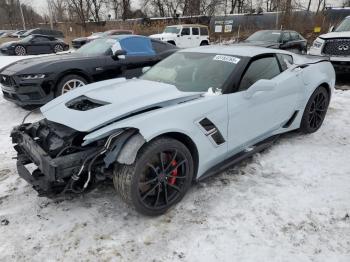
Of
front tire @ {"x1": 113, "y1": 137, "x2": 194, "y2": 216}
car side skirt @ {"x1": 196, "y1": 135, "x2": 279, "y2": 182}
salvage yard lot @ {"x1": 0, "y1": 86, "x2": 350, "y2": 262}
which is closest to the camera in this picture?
salvage yard lot @ {"x1": 0, "y1": 86, "x2": 350, "y2": 262}

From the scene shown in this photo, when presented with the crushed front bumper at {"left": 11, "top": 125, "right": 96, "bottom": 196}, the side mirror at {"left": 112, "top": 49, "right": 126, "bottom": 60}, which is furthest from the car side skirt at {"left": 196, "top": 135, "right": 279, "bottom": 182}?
the side mirror at {"left": 112, "top": 49, "right": 126, "bottom": 60}

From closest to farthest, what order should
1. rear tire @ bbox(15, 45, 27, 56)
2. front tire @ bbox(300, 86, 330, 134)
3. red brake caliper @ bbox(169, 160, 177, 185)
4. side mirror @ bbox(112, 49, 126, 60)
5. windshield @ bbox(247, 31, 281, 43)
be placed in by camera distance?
red brake caliper @ bbox(169, 160, 177, 185), front tire @ bbox(300, 86, 330, 134), side mirror @ bbox(112, 49, 126, 60), windshield @ bbox(247, 31, 281, 43), rear tire @ bbox(15, 45, 27, 56)

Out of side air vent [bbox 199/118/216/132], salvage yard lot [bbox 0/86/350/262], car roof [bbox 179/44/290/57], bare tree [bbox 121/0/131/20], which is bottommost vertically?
salvage yard lot [bbox 0/86/350/262]

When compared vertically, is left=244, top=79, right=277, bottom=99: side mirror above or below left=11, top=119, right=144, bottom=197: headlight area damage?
above

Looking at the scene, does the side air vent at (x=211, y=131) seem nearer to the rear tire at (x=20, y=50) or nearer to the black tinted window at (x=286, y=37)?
the black tinted window at (x=286, y=37)

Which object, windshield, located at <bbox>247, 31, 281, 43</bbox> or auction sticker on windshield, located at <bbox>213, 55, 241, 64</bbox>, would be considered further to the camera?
windshield, located at <bbox>247, 31, 281, 43</bbox>

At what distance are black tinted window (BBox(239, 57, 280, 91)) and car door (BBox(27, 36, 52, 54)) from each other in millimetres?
17639

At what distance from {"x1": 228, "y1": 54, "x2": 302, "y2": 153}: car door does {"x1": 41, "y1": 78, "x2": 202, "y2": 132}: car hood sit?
0.51 metres

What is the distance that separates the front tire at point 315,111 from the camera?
470 centimetres

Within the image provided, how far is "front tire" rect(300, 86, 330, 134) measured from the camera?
4.70 meters

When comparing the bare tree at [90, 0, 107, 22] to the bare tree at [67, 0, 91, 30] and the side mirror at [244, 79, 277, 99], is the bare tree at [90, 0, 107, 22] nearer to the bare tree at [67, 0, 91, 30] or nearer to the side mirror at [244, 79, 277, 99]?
the bare tree at [67, 0, 91, 30]

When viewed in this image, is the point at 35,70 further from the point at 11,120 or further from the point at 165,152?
the point at 165,152

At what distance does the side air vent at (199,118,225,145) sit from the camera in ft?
10.4

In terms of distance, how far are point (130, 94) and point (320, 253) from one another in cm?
216
